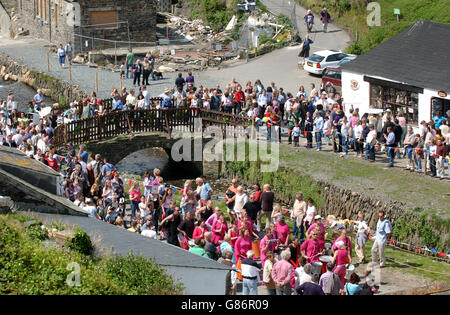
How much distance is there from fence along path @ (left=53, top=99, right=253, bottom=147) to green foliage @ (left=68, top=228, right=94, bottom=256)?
1385 cm

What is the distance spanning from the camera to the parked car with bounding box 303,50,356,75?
129ft

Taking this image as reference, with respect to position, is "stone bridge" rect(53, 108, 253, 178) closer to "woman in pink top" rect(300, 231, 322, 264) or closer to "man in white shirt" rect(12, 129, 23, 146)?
"man in white shirt" rect(12, 129, 23, 146)

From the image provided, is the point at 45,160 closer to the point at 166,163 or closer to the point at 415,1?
the point at 166,163

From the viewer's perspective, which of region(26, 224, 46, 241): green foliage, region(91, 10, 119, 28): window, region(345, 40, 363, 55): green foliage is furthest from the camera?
region(91, 10, 119, 28): window

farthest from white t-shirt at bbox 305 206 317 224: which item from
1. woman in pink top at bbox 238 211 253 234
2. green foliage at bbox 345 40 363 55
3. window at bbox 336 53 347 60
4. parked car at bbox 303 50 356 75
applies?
green foliage at bbox 345 40 363 55

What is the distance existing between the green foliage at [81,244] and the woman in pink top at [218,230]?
197 inches

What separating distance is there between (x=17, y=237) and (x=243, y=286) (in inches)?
187

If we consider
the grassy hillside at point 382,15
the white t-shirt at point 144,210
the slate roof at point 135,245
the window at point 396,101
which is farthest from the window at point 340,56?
the slate roof at point 135,245

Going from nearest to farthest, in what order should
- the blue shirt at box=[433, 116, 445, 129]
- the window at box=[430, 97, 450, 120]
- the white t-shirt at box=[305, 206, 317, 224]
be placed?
the white t-shirt at box=[305, 206, 317, 224]
the blue shirt at box=[433, 116, 445, 129]
the window at box=[430, 97, 450, 120]

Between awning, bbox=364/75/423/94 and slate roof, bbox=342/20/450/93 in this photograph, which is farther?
slate roof, bbox=342/20/450/93

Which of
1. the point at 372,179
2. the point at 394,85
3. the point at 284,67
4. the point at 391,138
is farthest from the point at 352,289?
the point at 284,67

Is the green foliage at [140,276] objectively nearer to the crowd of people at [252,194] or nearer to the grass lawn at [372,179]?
the crowd of people at [252,194]

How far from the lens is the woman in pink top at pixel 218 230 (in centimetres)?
2153

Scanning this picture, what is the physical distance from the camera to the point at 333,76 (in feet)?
121
